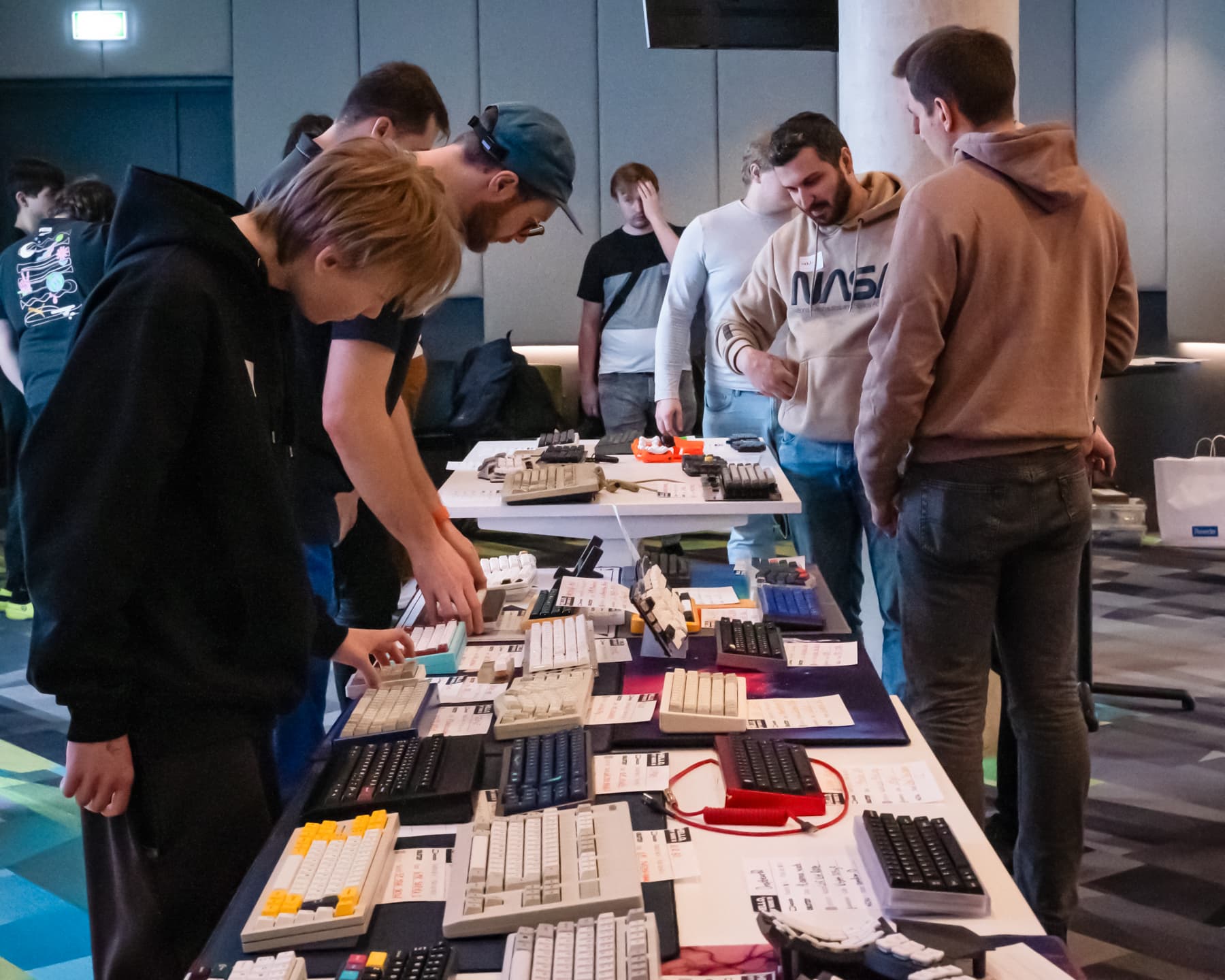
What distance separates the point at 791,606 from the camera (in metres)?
1.75

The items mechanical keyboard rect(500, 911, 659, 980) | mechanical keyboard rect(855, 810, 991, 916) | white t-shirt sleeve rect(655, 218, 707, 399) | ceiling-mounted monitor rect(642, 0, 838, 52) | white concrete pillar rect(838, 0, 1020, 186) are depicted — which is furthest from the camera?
ceiling-mounted monitor rect(642, 0, 838, 52)

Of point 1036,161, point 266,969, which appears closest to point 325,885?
point 266,969

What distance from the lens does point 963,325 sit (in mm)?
1715

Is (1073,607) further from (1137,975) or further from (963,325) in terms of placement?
(1137,975)

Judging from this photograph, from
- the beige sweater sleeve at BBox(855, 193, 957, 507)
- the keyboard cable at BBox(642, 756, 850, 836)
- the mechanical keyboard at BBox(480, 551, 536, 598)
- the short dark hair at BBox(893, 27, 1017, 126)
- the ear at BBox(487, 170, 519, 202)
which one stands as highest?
the short dark hair at BBox(893, 27, 1017, 126)

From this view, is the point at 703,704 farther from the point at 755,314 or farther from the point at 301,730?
the point at 755,314

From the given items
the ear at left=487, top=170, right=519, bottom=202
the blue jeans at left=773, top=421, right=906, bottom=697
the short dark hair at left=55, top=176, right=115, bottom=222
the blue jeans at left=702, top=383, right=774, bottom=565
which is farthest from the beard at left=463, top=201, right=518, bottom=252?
the short dark hair at left=55, top=176, right=115, bottom=222

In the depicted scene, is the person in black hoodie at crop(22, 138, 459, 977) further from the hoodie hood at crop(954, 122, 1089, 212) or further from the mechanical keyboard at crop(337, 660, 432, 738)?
the hoodie hood at crop(954, 122, 1089, 212)

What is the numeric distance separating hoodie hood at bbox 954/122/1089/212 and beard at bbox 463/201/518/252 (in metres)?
0.70

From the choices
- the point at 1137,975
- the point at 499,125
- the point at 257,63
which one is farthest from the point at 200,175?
the point at 1137,975

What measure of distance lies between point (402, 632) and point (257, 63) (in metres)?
4.97

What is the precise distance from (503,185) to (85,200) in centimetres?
189

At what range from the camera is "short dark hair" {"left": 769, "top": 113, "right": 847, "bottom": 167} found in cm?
233

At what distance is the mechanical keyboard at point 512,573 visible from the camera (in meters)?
1.98
